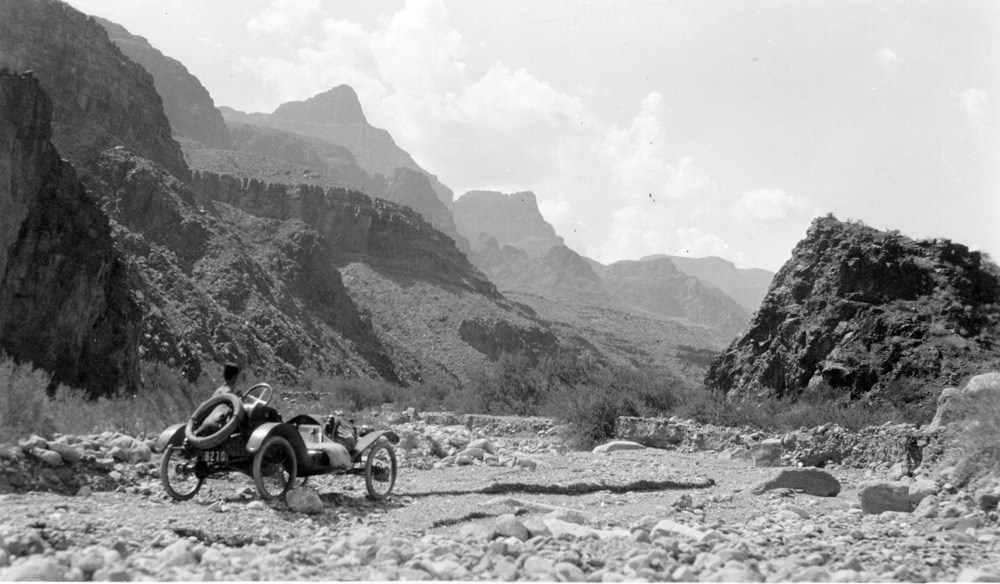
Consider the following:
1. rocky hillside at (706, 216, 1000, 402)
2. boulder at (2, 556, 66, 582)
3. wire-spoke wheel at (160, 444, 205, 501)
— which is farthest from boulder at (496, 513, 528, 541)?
rocky hillside at (706, 216, 1000, 402)

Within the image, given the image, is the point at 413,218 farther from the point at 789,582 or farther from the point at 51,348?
the point at 789,582

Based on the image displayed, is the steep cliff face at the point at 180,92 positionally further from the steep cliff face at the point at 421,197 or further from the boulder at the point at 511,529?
the boulder at the point at 511,529

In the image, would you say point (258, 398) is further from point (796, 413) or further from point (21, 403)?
point (796, 413)

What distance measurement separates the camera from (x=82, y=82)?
59531 mm

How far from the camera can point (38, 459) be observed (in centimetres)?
789

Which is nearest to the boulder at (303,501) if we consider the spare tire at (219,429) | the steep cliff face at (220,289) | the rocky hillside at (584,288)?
the spare tire at (219,429)

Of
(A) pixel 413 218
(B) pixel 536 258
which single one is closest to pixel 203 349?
(A) pixel 413 218

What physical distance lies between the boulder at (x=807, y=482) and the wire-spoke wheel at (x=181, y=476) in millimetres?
7600

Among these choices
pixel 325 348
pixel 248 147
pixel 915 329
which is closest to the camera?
pixel 915 329

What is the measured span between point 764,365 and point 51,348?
1080 inches

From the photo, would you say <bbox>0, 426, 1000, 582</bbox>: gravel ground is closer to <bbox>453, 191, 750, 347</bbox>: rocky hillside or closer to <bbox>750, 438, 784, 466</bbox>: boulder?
<bbox>750, 438, 784, 466</bbox>: boulder

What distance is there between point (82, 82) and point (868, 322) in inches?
2229

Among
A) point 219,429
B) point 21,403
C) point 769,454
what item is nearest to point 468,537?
point 219,429

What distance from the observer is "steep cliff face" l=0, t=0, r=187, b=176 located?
56.2m
